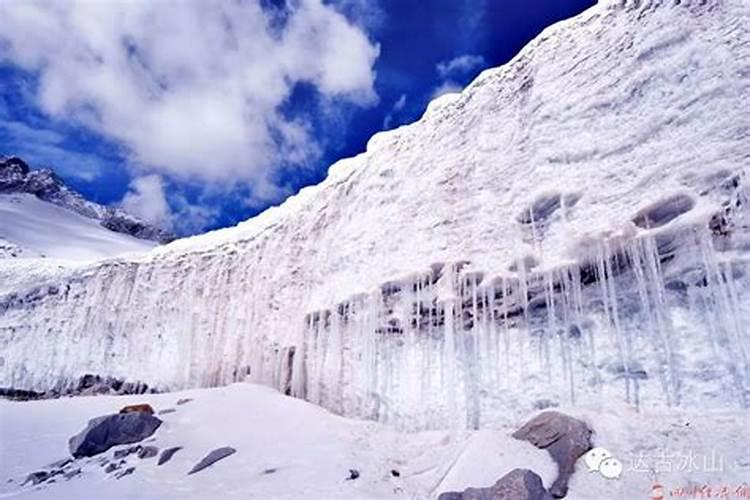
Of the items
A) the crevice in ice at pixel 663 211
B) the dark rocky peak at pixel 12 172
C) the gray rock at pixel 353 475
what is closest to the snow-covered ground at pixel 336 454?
the gray rock at pixel 353 475

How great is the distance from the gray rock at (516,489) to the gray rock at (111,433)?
9.08 meters

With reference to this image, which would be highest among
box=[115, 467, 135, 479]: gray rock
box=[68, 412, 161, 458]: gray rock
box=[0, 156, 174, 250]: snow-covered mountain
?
box=[0, 156, 174, 250]: snow-covered mountain

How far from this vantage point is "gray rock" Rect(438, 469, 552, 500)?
298 inches

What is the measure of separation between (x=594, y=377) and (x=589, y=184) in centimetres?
375

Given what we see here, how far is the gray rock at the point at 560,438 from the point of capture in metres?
8.12

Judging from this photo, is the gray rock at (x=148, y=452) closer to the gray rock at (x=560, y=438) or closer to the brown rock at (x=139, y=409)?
the brown rock at (x=139, y=409)

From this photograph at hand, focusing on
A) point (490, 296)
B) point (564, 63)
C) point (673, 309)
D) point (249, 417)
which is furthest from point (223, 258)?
point (673, 309)

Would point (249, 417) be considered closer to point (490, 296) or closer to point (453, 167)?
point (490, 296)

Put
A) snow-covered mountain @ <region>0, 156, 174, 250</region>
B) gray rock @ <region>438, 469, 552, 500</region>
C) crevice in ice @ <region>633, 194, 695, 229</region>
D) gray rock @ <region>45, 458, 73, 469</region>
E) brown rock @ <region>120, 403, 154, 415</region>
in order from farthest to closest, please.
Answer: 1. snow-covered mountain @ <region>0, 156, 174, 250</region>
2. brown rock @ <region>120, 403, 154, 415</region>
3. gray rock @ <region>45, 458, 73, 469</region>
4. crevice in ice @ <region>633, 194, 695, 229</region>
5. gray rock @ <region>438, 469, 552, 500</region>

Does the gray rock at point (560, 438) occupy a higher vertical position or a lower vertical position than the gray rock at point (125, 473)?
higher

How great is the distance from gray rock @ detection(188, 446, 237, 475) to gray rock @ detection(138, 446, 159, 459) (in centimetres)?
144

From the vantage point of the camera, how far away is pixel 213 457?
453 inches

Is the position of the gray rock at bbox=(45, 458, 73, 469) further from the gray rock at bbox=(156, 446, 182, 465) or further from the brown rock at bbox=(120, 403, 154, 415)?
the gray rock at bbox=(156, 446, 182, 465)

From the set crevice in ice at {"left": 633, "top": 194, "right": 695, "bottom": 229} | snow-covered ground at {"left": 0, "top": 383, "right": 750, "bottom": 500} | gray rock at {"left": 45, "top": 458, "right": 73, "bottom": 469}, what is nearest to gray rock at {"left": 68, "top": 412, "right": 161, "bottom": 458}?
gray rock at {"left": 45, "top": 458, "right": 73, "bottom": 469}
